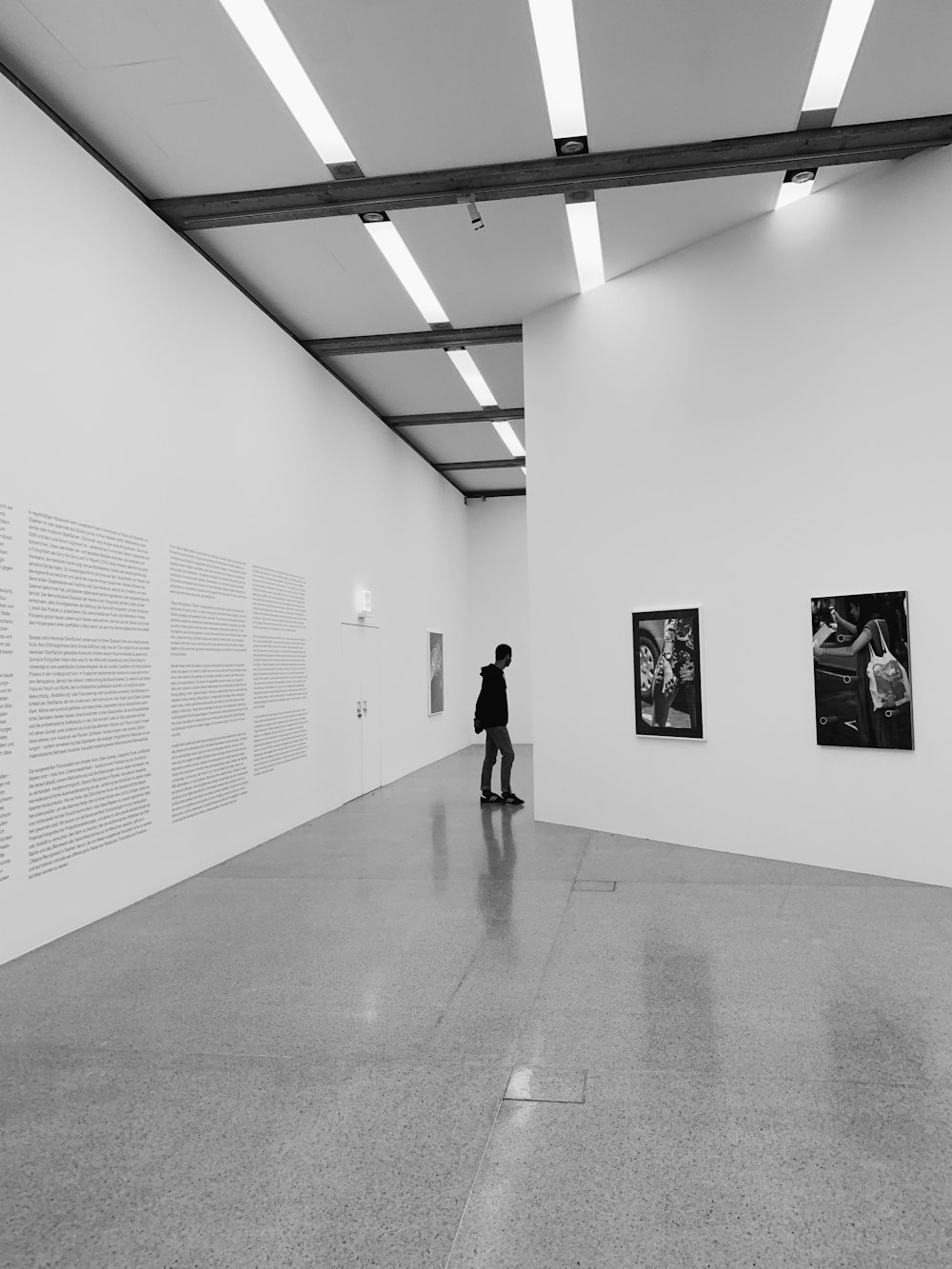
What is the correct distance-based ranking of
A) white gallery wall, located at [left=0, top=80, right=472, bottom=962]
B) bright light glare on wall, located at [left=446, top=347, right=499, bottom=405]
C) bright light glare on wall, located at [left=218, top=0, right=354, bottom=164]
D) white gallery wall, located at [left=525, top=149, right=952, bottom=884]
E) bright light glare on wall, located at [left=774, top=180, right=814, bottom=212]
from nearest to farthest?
1. bright light glare on wall, located at [left=218, top=0, right=354, bottom=164]
2. white gallery wall, located at [left=0, top=80, right=472, bottom=962]
3. white gallery wall, located at [left=525, top=149, right=952, bottom=884]
4. bright light glare on wall, located at [left=774, top=180, right=814, bottom=212]
5. bright light glare on wall, located at [left=446, top=347, right=499, bottom=405]

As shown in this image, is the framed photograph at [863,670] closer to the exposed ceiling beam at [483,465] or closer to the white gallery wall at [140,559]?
the white gallery wall at [140,559]

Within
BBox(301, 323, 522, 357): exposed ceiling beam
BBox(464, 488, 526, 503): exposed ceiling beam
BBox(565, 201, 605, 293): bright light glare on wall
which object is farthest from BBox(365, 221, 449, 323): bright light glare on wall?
BBox(464, 488, 526, 503): exposed ceiling beam

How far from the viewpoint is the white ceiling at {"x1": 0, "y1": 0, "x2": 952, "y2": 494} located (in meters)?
6.51

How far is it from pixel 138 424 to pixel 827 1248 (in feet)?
24.7

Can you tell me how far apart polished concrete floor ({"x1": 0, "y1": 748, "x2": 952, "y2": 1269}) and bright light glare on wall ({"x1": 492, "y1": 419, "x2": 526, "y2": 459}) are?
417 inches

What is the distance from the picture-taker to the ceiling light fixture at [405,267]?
948cm

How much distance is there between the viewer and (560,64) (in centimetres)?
709

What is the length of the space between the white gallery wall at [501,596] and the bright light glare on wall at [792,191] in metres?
13.3

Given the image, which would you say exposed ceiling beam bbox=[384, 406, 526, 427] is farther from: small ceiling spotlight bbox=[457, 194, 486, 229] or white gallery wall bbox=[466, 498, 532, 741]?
small ceiling spotlight bbox=[457, 194, 486, 229]

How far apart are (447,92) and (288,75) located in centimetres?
119

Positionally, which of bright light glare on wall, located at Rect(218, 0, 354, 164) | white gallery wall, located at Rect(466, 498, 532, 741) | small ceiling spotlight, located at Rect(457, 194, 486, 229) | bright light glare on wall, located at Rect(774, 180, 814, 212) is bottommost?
white gallery wall, located at Rect(466, 498, 532, 741)

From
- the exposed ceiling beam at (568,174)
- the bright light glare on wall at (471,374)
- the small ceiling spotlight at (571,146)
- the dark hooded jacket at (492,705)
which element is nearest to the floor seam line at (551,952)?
the dark hooded jacket at (492,705)

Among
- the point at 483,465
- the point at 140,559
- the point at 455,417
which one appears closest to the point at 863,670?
the point at 140,559

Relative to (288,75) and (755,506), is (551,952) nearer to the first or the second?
(755,506)
